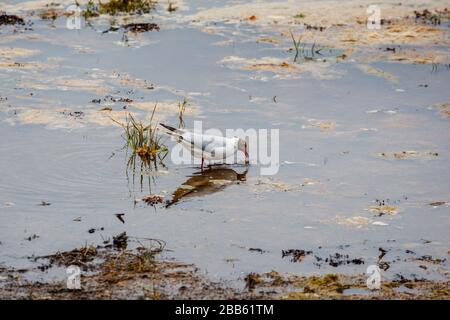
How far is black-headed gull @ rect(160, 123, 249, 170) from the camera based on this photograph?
11.8 metres

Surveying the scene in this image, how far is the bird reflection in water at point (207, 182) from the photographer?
1096cm

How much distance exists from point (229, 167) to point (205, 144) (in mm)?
666

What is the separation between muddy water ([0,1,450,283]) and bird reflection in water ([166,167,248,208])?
1.7 inches

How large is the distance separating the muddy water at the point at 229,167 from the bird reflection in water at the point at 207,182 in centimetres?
4

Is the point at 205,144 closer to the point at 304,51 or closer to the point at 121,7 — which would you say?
the point at 304,51

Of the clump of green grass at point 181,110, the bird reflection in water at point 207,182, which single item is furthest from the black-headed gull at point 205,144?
the clump of green grass at point 181,110

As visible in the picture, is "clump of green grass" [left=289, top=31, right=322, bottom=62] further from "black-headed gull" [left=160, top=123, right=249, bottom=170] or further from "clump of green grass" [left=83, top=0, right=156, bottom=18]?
"black-headed gull" [left=160, top=123, right=249, bottom=170]

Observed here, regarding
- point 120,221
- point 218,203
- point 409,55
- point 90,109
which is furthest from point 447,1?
point 120,221

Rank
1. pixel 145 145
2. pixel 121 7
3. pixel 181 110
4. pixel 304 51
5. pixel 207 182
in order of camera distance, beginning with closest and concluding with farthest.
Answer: pixel 207 182 → pixel 145 145 → pixel 181 110 → pixel 304 51 → pixel 121 7

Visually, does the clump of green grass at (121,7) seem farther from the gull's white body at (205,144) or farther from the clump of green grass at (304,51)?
the gull's white body at (205,144)

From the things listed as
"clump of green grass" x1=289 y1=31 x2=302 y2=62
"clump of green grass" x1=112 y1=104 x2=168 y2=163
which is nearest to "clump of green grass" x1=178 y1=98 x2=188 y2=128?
"clump of green grass" x1=112 y1=104 x2=168 y2=163

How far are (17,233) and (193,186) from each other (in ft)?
8.71

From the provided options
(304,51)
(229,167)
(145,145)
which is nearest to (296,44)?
(304,51)

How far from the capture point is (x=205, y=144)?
1183cm
